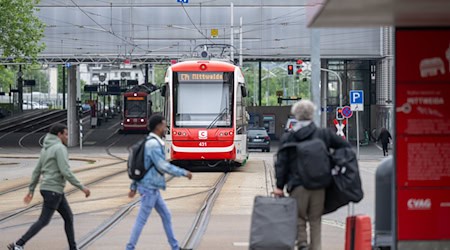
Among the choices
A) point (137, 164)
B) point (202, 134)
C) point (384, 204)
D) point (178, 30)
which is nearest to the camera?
point (384, 204)

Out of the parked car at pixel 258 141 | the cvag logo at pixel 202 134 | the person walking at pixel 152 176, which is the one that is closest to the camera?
the person walking at pixel 152 176

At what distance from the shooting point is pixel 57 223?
15.7m

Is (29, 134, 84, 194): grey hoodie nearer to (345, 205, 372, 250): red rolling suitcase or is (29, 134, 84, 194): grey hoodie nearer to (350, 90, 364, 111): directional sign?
(345, 205, 372, 250): red rolling suitcase

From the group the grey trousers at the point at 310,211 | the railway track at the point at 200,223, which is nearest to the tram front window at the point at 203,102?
the railway track at the point at 200,223

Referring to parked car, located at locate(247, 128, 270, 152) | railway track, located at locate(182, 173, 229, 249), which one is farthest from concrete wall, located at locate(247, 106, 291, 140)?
railway track, located at locate(182, 173, 229, 249)

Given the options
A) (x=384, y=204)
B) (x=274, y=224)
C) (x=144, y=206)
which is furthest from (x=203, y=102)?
(x=274, y=224)

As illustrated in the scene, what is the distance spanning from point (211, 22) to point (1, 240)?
4494cm

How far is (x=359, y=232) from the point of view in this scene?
31.6ft

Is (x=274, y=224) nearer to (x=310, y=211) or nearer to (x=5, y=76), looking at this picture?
(x=310, y=211)

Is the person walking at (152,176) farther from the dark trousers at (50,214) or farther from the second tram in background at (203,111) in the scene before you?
the second tram in background at (203,111)

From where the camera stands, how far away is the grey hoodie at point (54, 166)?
1120cm

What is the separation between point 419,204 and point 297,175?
45.8 inches

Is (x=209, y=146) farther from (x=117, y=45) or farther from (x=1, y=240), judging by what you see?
(x=117, y=45)

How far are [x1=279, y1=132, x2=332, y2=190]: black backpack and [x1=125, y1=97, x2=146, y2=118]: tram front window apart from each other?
58.1m
